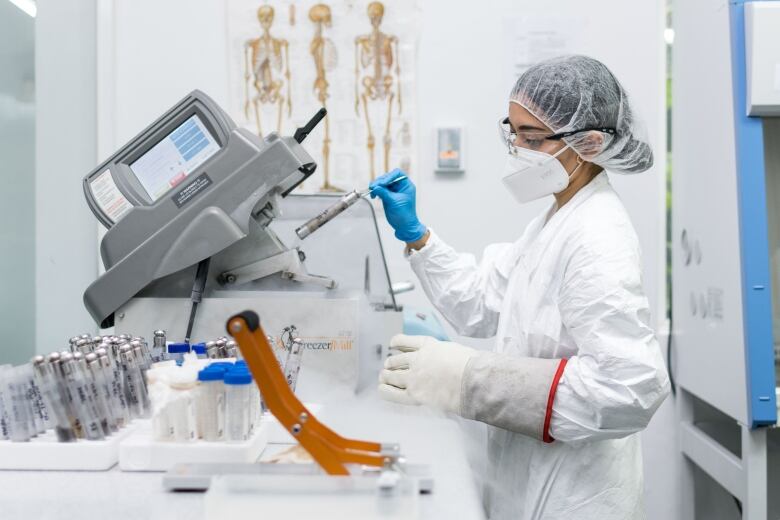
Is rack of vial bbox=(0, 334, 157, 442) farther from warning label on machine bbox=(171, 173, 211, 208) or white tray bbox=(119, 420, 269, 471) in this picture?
warning label on machine bbox=(171, 173, 211, 208)

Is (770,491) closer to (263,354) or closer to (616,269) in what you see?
(616,269)

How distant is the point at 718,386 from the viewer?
1771 millimetres

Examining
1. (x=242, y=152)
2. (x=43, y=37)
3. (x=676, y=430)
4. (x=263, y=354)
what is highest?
(x=43, y=37)

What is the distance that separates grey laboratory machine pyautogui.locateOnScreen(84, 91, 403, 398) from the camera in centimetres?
124

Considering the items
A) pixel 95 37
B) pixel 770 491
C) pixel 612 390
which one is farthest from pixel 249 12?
pixel 770 491

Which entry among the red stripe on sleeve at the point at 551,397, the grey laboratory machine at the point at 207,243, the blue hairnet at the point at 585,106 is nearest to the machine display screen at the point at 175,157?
the grey laboratory machine at the point at 207,243

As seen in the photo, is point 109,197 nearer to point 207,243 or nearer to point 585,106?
point 207,243

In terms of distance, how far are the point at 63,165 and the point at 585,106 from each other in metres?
1.67

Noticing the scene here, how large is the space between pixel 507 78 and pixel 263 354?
1.67 m

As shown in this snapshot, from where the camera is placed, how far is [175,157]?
1.30 meters

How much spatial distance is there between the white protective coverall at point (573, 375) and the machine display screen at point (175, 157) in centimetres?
63

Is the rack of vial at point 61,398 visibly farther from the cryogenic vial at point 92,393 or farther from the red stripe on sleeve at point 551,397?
the red stripe on sleeve at point 551,397

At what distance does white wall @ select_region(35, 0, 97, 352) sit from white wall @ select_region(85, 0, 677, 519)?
3.0 inches

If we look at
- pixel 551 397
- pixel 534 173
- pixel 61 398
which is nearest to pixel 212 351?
pixel 61 398
